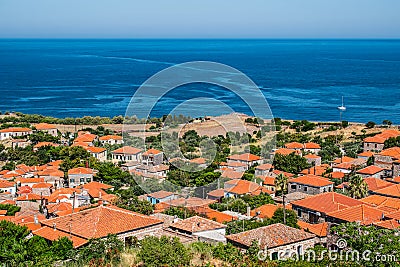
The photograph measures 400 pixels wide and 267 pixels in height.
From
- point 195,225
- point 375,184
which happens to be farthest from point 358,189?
point 195,225

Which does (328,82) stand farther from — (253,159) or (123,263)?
(123,263)

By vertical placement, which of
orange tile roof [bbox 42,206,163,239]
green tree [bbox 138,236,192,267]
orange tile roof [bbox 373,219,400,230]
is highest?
green tree [bbox 138,236,192,267]

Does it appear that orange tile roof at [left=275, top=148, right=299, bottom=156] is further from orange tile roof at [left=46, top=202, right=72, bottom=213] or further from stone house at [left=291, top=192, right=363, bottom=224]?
orange tile roof at [left=46, top=202, right=72, bottom=213]

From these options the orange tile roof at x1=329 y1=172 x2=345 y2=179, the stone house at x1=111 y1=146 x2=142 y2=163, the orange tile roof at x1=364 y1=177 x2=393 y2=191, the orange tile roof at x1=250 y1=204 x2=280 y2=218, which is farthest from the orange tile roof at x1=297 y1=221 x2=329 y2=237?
the stone house at x1=111 y1=146 x2=142 y2=163

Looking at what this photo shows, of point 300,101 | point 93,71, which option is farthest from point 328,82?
point 93,71

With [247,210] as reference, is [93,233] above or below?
above

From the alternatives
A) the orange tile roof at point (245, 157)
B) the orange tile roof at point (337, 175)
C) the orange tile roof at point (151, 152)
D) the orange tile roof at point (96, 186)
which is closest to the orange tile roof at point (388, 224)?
the orange tile roof at point (337, 175)

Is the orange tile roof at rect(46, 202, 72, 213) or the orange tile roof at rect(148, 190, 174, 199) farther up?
the orange tile roof at rect(148, 190, 174, 199)
